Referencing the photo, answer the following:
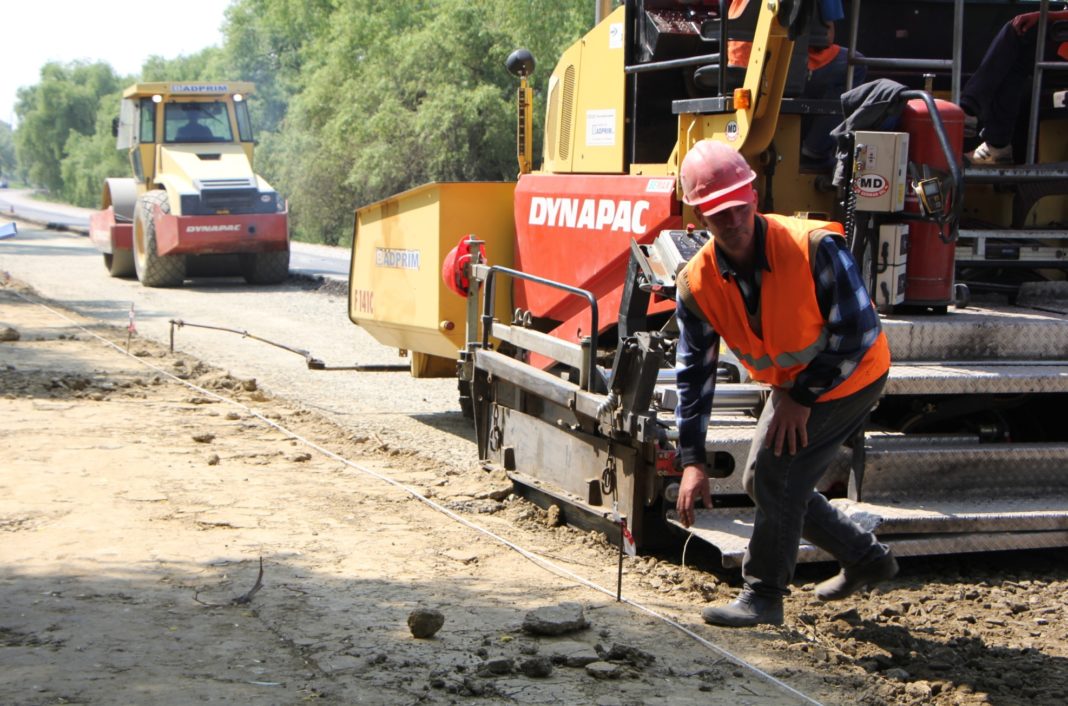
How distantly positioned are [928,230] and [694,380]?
→ 213cm

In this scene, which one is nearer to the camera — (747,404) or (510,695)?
(510,695)

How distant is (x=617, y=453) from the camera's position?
590 cm

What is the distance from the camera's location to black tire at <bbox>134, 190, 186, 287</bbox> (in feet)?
63.8

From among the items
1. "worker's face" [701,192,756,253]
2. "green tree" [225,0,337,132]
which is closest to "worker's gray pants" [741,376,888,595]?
Answer: "worker's face" [701,192,756,253]

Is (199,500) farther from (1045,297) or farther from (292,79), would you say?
(292,79)

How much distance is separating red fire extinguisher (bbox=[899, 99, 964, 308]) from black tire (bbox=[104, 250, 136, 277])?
17234 millimetres

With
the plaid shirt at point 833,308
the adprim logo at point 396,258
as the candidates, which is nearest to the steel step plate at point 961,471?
the plaid shirt at point 833,308

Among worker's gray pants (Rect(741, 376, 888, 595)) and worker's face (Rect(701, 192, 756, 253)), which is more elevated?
worker's face (Rect(701, 192, 756, 253))

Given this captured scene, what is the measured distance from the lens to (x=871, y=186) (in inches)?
236

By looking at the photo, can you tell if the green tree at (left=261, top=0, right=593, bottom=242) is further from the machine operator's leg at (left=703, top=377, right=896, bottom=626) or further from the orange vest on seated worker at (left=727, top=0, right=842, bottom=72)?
the machine operator's leg at (left=703, top=377, right=896, bottom=626)

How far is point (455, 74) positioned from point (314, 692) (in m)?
28.6

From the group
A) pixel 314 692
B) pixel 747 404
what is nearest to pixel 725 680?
pixel 314 692

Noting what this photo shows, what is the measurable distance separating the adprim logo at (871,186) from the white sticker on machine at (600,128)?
1.86 metres

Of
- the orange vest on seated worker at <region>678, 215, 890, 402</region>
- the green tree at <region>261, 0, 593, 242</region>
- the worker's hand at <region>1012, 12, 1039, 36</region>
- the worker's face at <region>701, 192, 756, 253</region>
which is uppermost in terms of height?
the green tree at <region>261, 0, 593, 242</region>
